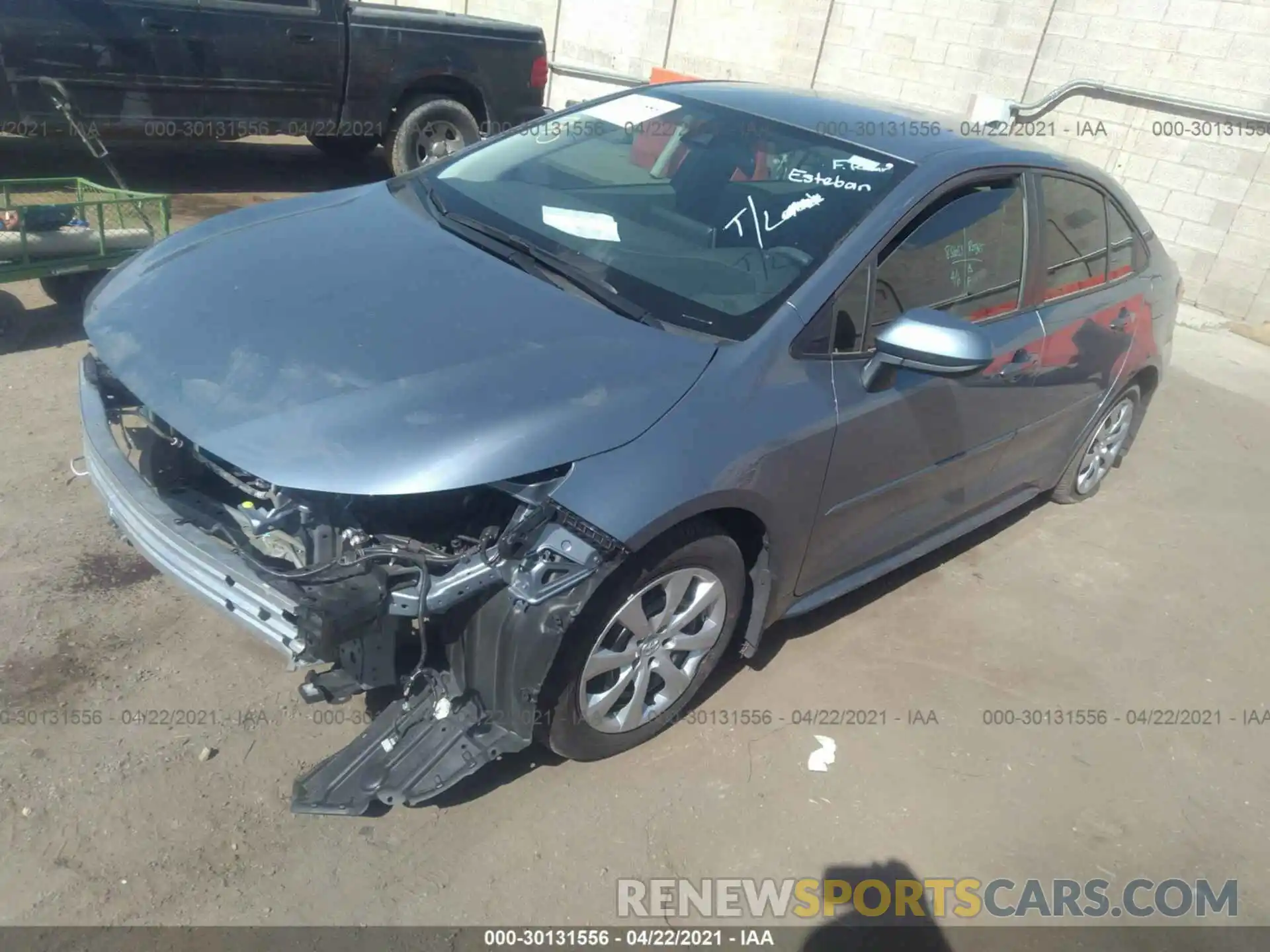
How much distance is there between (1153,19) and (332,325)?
8657mm

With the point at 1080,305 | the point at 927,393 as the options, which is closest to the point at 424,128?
the point at 1080,305

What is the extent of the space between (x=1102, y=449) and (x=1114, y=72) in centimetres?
552

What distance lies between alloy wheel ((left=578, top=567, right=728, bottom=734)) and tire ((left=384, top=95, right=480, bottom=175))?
20.1ft

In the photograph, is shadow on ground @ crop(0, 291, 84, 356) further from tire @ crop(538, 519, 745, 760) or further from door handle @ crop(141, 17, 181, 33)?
tire @ crop(538, 519, 745, 760)

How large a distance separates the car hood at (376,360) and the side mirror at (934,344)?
22.8 inches

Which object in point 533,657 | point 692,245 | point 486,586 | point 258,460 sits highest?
point 692,245

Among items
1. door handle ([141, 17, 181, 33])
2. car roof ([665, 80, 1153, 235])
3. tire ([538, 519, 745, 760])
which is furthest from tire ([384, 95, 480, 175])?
tire ([538, 519, 745, 760])

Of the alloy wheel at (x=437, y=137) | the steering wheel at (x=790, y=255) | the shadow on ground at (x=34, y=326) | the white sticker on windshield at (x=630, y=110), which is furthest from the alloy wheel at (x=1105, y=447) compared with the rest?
the alloy wheel at (x=437, y=137)

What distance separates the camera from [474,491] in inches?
101

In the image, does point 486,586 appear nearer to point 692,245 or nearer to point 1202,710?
point 692,245

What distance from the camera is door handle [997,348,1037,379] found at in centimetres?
360

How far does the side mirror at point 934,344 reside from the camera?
281 centimetres

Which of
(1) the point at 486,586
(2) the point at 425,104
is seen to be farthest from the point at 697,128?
(2) the point at 425,104

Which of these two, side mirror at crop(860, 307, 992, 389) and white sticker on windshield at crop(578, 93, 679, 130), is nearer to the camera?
side mirror at crop(860, 307, 992, 389)
